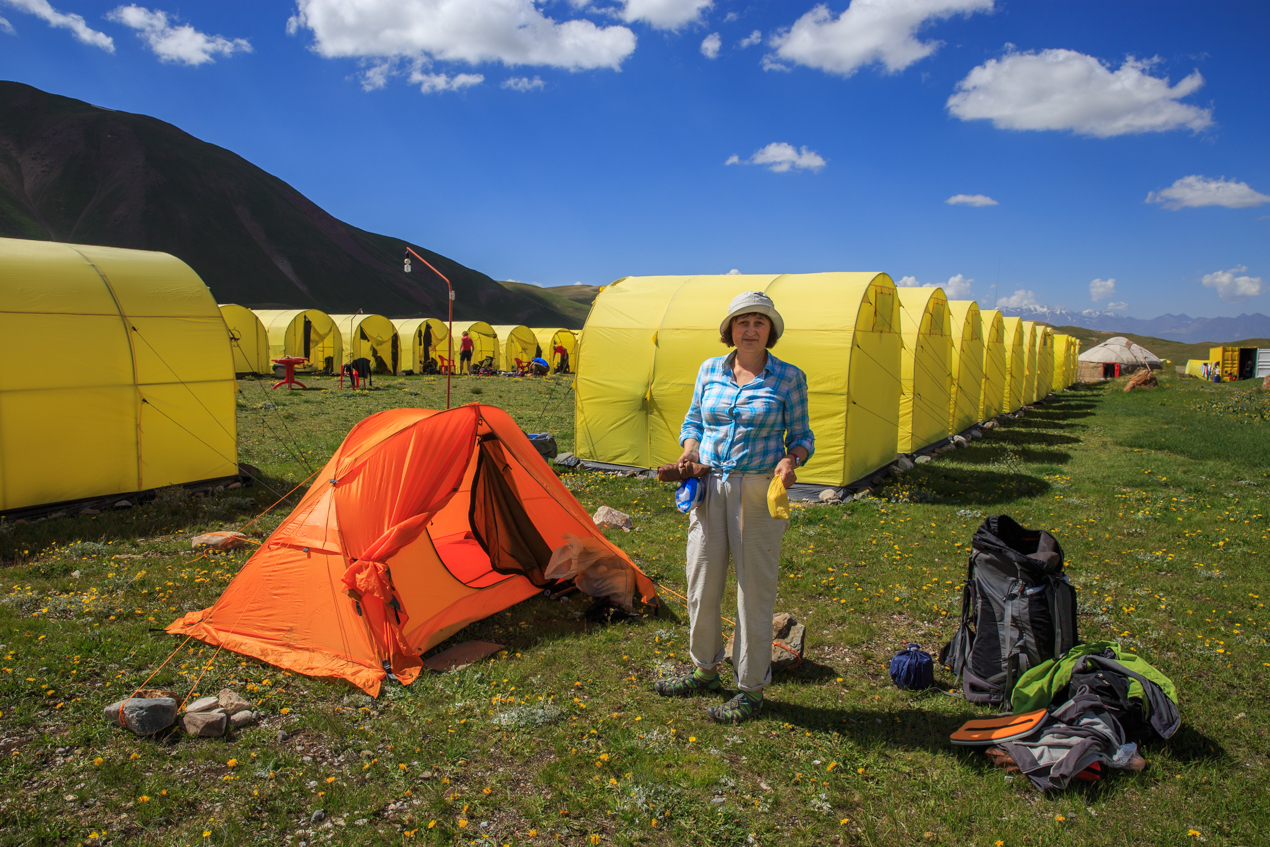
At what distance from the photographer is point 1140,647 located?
229 inches

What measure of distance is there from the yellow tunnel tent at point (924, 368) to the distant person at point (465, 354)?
2657 cm

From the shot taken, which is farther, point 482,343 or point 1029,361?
point 482,343

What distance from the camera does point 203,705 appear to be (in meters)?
4.62

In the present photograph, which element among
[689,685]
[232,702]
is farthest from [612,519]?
[232,702]

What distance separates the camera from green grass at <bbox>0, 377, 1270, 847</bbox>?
3760 mm

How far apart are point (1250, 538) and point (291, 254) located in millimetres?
130667

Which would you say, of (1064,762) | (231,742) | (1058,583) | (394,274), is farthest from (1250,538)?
(394,274)

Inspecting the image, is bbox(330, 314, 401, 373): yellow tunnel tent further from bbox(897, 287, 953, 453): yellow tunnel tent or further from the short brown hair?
the short brown hair

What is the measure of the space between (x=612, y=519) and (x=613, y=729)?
187 inches

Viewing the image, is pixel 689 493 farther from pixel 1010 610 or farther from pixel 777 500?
pixel 1010 610

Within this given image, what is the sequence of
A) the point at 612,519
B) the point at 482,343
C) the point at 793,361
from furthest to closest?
the point at 482,343, the point at 793,361, the point at 612,519

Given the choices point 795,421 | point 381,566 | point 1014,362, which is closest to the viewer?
point 795,421

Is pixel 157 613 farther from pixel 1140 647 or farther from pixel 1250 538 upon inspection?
pixel 1250 538

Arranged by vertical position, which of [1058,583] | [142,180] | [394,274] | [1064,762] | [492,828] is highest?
[142,180]
